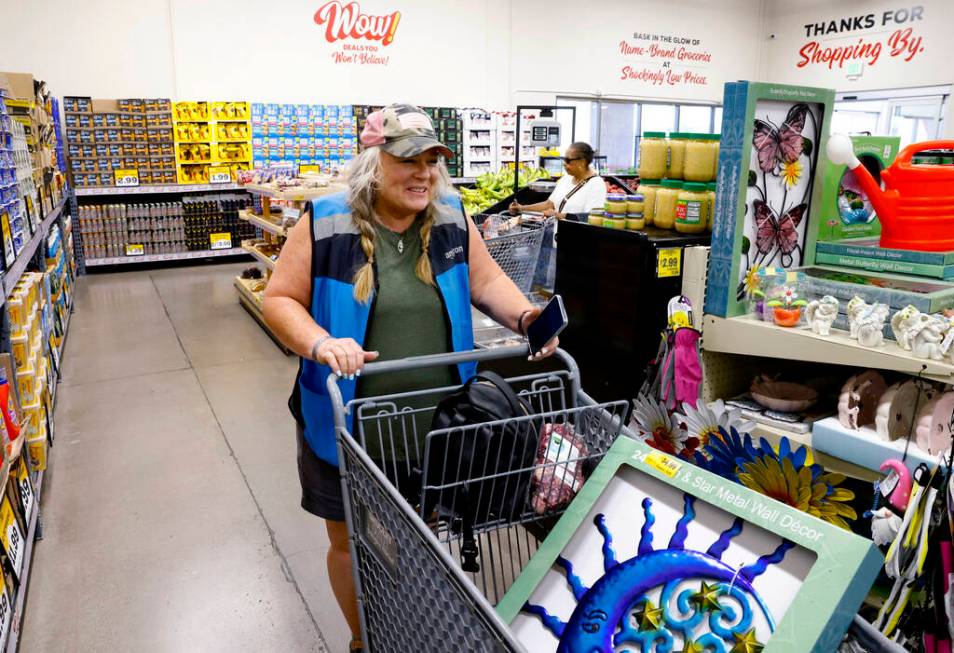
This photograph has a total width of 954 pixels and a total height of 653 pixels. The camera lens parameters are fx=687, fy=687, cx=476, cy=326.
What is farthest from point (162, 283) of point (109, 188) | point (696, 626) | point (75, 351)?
point (696, 626)

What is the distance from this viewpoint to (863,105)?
44.9ft

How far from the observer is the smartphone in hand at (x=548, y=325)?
139 centimetres

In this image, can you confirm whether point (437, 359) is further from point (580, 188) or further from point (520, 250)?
point (580, 188)

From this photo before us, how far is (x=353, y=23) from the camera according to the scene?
422 inches

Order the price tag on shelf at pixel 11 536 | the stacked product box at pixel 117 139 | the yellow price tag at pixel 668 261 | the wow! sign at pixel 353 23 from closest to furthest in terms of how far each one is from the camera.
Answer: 1. the price tag on shelf at pixel 11 536
2. the yellow price tag at pixel 668 261
3. the stacked product box at pixel 117 139
4. the wow! sign at pixel 353 23

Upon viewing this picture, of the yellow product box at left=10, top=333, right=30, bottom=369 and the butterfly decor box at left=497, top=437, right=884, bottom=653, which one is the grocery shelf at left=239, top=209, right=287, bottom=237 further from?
the butterfly decor box at left=497, top=437, right=884, bottom=653

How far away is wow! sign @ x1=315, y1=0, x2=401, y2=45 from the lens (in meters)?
10.5

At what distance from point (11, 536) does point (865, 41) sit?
50.1 feet

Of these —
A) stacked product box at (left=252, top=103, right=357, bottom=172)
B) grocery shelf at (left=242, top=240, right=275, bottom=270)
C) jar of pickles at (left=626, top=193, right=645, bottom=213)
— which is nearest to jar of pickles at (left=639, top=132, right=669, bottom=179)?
jar of pickles at (left=626, top=193, right=645, bottom=213)

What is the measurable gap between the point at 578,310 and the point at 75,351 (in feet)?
14.6

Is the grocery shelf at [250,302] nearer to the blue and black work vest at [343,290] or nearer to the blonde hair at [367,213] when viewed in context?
the blue and black work vest at [343,290]

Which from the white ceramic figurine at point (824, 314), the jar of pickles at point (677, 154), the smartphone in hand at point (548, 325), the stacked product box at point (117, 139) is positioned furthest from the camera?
the stacked product box at point (117, 139)

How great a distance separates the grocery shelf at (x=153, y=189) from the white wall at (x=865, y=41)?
462 inches

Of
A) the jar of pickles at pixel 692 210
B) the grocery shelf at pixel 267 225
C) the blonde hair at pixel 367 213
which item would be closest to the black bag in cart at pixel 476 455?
the blonde hair at pixel 367 213
